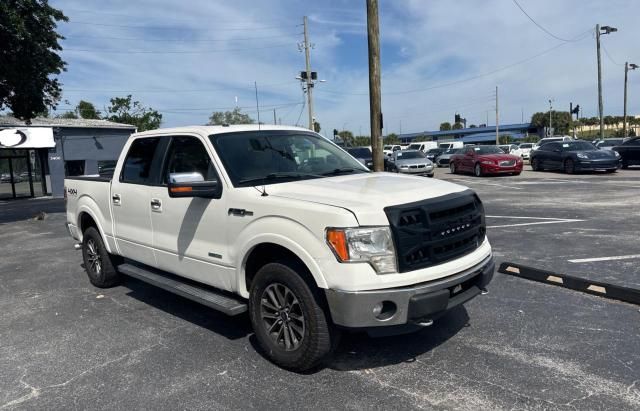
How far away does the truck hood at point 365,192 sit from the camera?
134 inches

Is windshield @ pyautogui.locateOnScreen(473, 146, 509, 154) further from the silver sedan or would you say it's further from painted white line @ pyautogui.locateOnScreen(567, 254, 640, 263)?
painted white line @ pyautogui.locateOnScreen(567, 254, 640, 263)

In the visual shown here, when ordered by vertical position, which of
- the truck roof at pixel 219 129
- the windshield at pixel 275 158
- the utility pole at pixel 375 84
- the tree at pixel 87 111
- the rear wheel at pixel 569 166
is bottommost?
the rear wheel at pixel 569 166

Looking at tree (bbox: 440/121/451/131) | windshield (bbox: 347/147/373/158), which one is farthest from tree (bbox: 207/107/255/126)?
tree (bbox: 440/121/451/131)

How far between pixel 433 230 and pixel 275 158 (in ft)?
5.70

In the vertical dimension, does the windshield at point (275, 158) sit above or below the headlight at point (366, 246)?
above

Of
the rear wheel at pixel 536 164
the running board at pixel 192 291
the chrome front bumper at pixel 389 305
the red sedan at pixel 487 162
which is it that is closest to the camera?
the chrome front bumper at pixel 389 305

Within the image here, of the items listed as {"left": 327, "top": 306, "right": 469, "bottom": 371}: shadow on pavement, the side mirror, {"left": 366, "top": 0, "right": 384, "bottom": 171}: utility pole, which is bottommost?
{"left": 327, "top": 306, "right": 469, "bottom": 371}: shadow on pavement

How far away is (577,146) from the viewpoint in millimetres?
21891

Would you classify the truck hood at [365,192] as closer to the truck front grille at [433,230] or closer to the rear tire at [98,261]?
the truck front grille at [433,230]

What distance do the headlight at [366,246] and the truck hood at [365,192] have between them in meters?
0.08

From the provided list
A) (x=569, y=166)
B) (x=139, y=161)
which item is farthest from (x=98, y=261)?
(x=569, y=166)

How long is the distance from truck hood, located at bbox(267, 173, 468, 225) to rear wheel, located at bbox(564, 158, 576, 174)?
1979cm

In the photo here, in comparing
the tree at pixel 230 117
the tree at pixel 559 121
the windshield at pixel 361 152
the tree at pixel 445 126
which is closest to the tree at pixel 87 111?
the tree at pixel 230 117

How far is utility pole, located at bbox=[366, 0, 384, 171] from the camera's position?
11.7 meters
